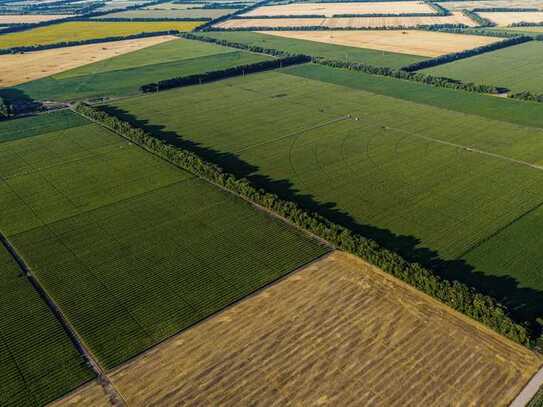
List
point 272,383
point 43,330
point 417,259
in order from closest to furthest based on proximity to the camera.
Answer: point 272,383 < point 43,330 < point 417,259

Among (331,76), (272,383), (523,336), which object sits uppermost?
(331,76)

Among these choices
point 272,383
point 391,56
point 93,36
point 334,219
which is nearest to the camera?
point 272,383

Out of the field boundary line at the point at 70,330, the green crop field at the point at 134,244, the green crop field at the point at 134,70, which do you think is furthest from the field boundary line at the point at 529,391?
the green crop field at the point at 134,70

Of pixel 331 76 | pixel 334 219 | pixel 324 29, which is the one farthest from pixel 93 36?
pixel 334 219

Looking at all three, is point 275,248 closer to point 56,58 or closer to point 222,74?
point 222,74

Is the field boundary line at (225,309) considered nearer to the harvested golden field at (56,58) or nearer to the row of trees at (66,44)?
the harvested golden field at (56,58)

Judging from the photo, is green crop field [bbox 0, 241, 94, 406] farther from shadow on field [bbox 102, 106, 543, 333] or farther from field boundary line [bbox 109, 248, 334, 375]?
shadow on field [bbox 102, 106, 543, 333]

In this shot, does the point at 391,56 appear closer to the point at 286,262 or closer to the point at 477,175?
the point at 477,175
